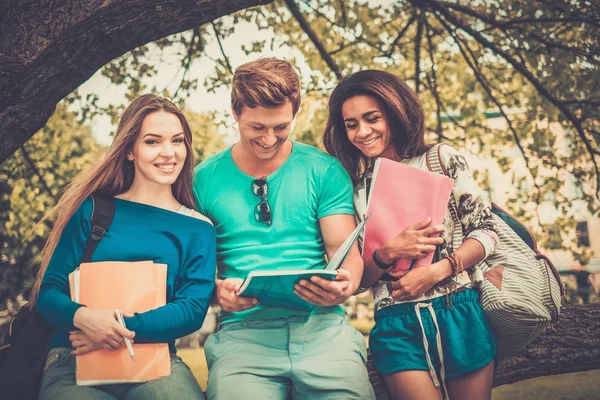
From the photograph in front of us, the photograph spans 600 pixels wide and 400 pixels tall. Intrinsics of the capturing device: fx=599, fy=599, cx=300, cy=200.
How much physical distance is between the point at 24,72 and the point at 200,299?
134 cm

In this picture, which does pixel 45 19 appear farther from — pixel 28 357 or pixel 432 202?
pixel 432 202

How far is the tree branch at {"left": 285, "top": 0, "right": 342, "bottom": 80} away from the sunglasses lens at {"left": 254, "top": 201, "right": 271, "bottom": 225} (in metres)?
2.75

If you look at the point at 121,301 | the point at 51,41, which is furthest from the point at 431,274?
the point at 51,41

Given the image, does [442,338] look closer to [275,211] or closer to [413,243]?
[413,243]

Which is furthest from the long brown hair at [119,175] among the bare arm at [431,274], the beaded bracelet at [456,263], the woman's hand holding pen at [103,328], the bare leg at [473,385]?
the bare leg at [473,385]

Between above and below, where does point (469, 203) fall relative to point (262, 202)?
below

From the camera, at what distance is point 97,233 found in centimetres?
259

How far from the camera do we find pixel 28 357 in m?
2.52

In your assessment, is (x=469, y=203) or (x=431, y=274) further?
(x=469, y=203)

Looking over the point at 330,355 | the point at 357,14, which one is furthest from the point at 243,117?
the point at 357,14

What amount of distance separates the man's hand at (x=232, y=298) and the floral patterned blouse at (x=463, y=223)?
2.20 feet

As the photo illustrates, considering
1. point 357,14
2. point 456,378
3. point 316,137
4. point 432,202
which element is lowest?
point 456,378

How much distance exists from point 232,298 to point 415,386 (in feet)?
2.94

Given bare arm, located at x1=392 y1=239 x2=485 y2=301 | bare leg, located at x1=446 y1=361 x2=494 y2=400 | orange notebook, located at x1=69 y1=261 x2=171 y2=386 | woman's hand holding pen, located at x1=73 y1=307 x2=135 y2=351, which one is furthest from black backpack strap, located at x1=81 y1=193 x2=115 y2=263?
bare leg, located at x1=446 y1=361 x2=494 y2=400
